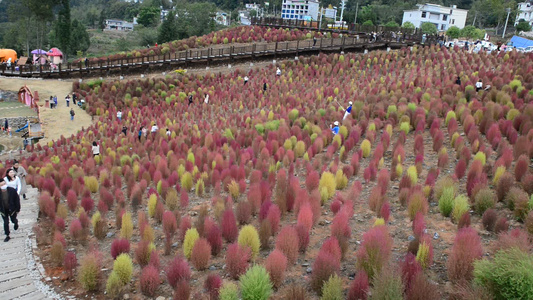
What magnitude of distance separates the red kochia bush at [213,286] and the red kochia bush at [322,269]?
1.19m

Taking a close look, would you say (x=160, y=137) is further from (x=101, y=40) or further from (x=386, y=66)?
(x=101, y=40)

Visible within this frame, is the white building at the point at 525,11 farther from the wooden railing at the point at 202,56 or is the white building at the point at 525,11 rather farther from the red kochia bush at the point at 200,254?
the red kochia bush at the point at 200,254

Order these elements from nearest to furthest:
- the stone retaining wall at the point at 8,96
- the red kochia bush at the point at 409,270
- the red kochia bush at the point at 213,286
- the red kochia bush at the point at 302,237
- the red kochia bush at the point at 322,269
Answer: the red kochia bush at the point at 409,270 < the red kochia bush at the point at 213,286 < the red kochia bush at the point at 322,269 < the red kochia bush at the point at 302,237 < the stone retaining wall at the point at 8,96

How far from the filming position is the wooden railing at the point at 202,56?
1190 inches

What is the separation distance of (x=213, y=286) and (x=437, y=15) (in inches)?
3059

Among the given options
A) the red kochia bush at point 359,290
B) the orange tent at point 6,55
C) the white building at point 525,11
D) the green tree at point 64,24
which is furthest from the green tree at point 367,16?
the red kochia bush at point 359,290

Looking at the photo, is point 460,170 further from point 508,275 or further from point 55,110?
point 55,110

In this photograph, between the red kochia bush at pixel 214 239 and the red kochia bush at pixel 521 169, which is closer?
the red kochia bush at pixel 214 239

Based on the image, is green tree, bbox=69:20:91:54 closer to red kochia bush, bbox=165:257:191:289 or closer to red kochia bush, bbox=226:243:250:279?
red kochia bush, bbox=165:257:191:289

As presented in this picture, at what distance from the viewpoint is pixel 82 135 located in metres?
18.8

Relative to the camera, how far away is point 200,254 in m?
5.85

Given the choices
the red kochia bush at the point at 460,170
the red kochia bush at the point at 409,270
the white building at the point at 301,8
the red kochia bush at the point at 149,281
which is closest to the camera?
the red kochia bush at the point at 409,270

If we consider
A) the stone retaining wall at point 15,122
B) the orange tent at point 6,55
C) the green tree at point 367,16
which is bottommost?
the stone retaining wall at point 15,122

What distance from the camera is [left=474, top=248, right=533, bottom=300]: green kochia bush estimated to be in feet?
12.9
